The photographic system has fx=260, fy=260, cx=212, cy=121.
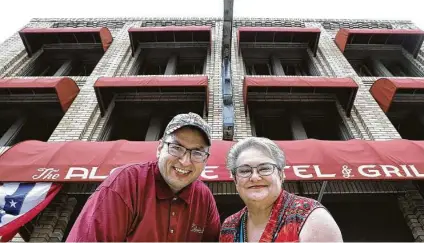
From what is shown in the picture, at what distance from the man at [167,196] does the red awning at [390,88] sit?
6760 millimetres

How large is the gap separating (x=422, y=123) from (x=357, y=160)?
4984mm

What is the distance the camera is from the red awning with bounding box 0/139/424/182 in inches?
162

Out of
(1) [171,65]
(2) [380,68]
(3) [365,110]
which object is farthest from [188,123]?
(2) [380,68]

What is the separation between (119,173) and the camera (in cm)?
191

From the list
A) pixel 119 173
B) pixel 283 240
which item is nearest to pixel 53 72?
pixel 119 173

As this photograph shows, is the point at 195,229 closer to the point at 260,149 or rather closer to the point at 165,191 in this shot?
the point at 165,191

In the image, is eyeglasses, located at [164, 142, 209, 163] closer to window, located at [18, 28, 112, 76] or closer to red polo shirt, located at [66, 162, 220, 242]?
red polo shirt, located at [66, 162, 220, 242]

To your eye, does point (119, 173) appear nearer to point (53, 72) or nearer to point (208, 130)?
point (208, 130)

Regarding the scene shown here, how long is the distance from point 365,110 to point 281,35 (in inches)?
181

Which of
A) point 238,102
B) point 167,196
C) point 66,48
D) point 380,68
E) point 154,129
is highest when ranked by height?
point 167,196

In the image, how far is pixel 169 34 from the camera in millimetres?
10367

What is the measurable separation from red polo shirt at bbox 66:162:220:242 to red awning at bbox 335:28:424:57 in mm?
9869

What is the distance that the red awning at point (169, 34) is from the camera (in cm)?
996

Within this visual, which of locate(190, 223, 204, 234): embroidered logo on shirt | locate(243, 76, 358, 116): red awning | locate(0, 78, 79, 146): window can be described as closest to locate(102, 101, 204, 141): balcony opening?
locate(0, 78, 79, 146): window
